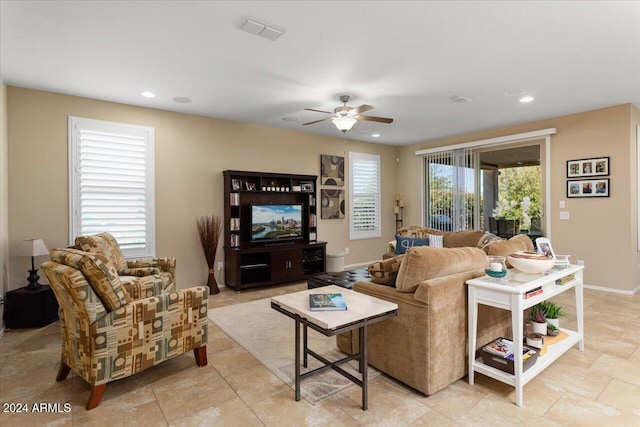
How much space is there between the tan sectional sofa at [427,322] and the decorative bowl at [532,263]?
0.25 m

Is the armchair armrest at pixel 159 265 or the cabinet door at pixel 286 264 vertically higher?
the armchair armrest at pixel 159 265

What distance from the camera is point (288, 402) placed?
220 centimetres

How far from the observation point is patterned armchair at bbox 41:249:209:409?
2.13 meters

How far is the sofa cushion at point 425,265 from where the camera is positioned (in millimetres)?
2258

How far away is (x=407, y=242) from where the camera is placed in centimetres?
551

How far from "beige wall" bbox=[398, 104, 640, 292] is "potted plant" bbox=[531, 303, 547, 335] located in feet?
10.1

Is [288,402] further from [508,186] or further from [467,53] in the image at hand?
[508,186]

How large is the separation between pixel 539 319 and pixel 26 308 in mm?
4977

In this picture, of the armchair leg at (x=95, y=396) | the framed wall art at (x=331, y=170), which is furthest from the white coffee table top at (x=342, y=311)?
the framed wall art at (x=331, y=170)

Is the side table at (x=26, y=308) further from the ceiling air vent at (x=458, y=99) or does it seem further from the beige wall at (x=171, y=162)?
the ceiling air vent at (x=458, y=99)

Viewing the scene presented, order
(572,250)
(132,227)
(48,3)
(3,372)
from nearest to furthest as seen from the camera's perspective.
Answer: (48,3) < (3,372) < (132,227) < (572,250)

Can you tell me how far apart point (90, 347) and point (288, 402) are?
1329 mm

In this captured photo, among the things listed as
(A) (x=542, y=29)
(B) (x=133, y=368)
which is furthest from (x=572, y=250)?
(B) (x=133, y=368)

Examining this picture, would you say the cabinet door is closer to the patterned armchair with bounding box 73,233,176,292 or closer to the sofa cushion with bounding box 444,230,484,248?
the patterned armchair with bounding box 73,233,176,292
